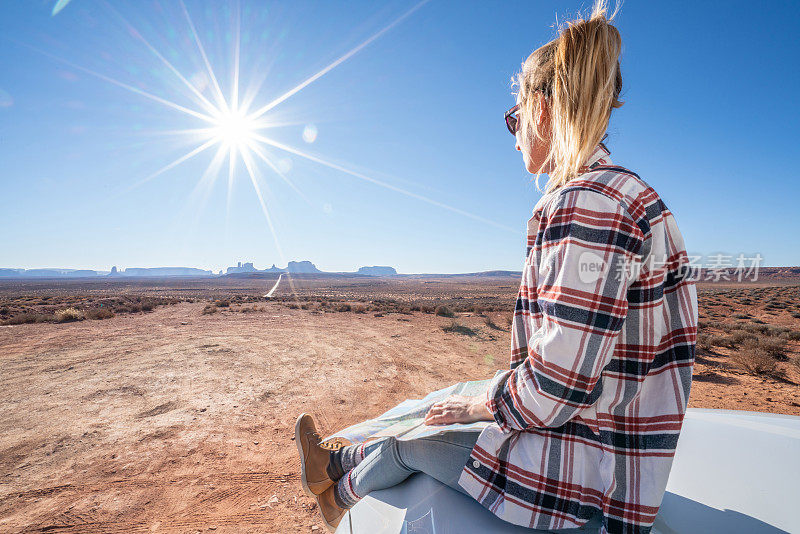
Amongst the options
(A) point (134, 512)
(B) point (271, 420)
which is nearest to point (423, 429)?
(A) point (134, 512)

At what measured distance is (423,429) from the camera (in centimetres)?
131

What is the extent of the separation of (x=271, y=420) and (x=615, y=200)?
4.79 metres

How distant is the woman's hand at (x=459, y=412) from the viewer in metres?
1.18

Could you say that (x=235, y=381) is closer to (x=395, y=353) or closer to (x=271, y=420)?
(x=271, y=420)

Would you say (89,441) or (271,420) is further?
(271,420)

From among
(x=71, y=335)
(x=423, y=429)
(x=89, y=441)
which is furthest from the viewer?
(x=71, y=335)

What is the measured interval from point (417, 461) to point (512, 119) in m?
1.43

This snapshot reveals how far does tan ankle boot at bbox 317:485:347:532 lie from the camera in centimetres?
161

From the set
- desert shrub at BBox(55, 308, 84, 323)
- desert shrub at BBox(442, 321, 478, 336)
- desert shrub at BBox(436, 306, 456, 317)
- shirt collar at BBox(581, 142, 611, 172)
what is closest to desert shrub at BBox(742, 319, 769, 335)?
desert shrub at BBox(442, 321, 478, 336)

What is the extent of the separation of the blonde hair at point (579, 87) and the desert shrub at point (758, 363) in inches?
341

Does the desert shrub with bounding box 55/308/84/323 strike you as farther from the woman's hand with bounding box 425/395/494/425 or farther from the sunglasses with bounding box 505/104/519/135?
the sunglasses with bounding box 505/104/519/135

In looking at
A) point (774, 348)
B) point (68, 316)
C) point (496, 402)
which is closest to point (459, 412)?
point (496, 402)

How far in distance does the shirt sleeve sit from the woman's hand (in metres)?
0.27

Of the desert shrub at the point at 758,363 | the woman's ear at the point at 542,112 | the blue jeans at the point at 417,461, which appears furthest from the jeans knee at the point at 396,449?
the desert shrub at the point at 758,363
